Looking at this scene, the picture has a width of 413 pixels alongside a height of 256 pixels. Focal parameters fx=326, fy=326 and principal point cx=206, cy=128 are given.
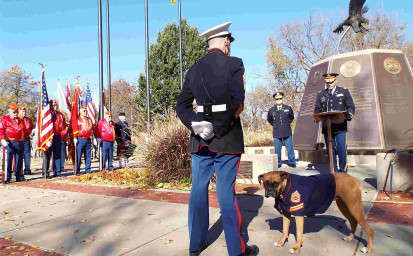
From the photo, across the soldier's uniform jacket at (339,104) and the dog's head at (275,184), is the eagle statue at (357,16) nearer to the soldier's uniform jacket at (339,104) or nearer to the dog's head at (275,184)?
the soldier's uniform jacket at (339,104)

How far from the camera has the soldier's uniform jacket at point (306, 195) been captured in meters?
2.91

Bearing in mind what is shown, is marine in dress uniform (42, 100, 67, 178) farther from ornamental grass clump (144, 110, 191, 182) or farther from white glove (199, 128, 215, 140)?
white glove (199, 128, 215, 140)


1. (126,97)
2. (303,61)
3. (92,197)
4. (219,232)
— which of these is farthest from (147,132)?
(126,97)

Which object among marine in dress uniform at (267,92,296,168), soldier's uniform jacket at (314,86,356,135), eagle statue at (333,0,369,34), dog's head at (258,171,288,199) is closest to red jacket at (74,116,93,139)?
marine in dress uniform at (267,92,296,168)

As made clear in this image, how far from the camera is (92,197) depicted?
593 cm

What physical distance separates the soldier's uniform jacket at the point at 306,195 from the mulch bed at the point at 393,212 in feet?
4.22

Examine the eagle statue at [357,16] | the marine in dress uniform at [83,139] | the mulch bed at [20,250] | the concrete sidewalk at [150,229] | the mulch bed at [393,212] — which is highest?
the eagle statue at [357,16]

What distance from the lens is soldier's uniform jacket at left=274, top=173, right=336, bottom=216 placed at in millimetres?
2912

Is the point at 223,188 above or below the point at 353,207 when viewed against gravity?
above

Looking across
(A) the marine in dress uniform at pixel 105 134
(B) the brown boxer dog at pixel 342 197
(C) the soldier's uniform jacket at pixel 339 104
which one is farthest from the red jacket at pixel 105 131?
(B) the brown boxer dog at pixel 342 197

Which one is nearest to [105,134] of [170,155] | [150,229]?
[170,155]

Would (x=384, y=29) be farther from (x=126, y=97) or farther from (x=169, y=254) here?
(x=126, y=97)

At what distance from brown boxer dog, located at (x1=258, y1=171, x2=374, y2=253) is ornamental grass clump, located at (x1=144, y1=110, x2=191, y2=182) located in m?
4.04

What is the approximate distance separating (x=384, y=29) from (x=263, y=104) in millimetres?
13599
